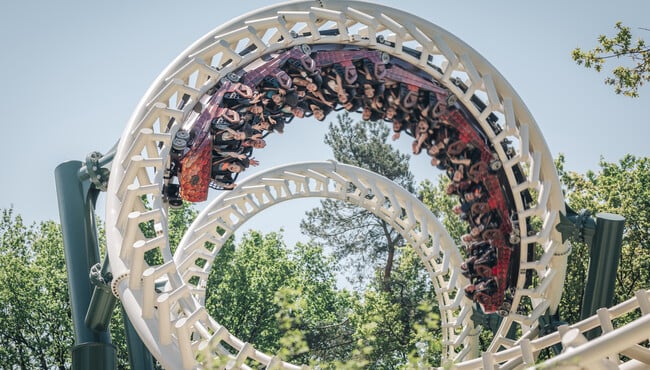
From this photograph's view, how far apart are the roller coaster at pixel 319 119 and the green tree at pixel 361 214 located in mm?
14757

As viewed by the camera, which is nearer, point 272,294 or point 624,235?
point 624,235

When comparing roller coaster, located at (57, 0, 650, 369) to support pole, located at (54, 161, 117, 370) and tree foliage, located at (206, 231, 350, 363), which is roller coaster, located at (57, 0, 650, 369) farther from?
tree foliage, located at (206, 231, 350, 363)

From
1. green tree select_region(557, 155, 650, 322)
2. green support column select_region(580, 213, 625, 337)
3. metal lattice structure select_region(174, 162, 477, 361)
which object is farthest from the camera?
green tree select_region(557, 155, 650, 322)

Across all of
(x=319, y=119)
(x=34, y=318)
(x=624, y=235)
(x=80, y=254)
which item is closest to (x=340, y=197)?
(x=319, y=119)

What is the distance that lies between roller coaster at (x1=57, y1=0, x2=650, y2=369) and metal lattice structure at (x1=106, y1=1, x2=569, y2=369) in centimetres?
2

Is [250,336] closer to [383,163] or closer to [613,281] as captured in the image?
[383,163]

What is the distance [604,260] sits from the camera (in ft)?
41.3

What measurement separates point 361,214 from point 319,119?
17923 mm

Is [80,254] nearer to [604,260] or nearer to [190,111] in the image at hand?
[190,111]

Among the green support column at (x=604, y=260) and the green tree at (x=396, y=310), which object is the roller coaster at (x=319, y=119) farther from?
the green tree at (x=396, y=310)

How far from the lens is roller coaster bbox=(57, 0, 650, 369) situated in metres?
9.44

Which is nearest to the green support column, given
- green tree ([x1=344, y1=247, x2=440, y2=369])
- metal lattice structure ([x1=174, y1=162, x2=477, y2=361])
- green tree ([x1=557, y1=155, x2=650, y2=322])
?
metal lattice structure ([x1=174, y1=162, x2=477, y2=361])

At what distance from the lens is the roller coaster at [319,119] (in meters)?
9.44

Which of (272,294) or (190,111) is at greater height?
(190,111)
